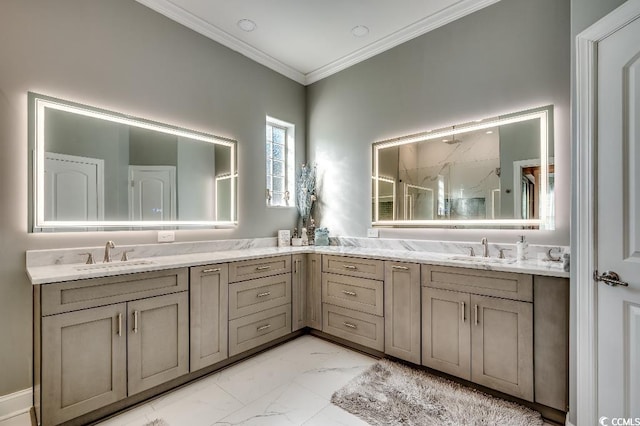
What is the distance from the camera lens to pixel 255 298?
2.70 metres

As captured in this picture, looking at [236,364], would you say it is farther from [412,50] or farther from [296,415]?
→ [412,50]

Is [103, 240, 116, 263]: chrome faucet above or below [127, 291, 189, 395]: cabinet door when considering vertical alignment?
above

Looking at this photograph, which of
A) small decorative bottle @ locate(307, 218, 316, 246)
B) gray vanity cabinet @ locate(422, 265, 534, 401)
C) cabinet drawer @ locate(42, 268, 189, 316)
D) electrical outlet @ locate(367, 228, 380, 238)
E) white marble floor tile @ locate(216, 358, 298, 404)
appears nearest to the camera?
cabinet drawer @ locate(42, 268, 189, 316)

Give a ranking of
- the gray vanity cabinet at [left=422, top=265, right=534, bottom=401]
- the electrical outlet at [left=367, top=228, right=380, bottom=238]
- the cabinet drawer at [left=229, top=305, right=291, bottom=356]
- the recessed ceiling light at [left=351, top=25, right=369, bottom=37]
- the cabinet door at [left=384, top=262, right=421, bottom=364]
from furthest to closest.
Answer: the electrical outlet at [left=367, top=228, right=380, bottom=238]
the recessed ceiling light at [left=351, top=25, right=369, bottom=37]
the cabinet drawer at [left=229, top=305, right=291, bottom=356]
the cabinet door at [left=384, top=262, right=421, bottom=364]
the gray vanity cabinet at [left=422, top=265, right=534, bottom=401]

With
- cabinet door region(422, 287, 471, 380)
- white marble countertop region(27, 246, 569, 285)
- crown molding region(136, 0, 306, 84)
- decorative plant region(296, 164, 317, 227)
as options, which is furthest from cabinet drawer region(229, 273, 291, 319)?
crown molding region(136, 0, 306, 84)

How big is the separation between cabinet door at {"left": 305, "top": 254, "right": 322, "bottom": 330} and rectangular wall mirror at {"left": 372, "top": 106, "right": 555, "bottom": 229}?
799 mm

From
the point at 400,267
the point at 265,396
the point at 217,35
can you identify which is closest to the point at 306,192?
the point at 400,267

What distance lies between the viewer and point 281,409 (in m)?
1.95

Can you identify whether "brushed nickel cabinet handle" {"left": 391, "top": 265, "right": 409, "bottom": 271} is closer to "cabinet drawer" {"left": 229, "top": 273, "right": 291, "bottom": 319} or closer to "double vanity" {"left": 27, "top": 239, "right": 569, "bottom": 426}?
"double vanity" {"left": 27, "top": 239, "right": 569, "bottom": 426}

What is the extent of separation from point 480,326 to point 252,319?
1.81 meters

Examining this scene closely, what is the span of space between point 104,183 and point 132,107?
2.20 feet

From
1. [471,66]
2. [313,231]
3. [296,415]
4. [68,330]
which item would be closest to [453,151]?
[471,66]

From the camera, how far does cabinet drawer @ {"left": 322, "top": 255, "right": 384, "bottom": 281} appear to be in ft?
8.75

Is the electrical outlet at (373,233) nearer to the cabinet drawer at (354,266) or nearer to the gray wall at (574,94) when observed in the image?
the cabinet drawer at (354,266)
